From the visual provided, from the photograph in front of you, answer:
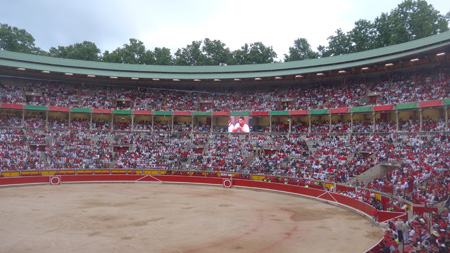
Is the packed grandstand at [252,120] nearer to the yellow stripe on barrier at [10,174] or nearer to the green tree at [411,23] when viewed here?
the yellow stripe on barrier at [10,174]

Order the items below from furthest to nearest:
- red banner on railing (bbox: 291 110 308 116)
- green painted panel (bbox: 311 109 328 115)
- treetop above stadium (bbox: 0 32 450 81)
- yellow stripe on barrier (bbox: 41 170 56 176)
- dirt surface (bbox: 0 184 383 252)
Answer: red banner on railing (bbox: 291 110 308 116) → green painted panel (bbox: 311 109 328 115) → treetop above stadium (bbox: 0 32 450 81) → yellow stripe on barrier (bbox: 41 170 56 176) → dirt surface (bbox: 0 184 383 252)

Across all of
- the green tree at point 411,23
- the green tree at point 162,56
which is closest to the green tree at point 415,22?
the green tree at point 411,23

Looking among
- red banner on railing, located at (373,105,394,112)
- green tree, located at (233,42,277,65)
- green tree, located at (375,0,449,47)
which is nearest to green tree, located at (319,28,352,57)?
green tree, located at (375,0,449,47)

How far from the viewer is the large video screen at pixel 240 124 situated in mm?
50688

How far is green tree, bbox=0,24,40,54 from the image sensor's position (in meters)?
83.6

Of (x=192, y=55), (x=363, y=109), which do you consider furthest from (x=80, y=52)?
(x=363, y=109)

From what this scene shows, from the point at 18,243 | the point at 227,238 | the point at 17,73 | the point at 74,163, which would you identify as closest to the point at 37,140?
the point at 74,163

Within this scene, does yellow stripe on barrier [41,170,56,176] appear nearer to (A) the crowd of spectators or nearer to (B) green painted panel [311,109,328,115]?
(A) the crowd of spectators

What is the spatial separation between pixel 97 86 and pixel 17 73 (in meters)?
12.6

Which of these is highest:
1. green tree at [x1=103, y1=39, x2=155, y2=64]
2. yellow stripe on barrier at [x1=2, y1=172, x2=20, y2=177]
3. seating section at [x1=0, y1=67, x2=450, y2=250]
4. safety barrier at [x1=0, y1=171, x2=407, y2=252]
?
green tree at [x1=103, y1=39, x2=155, y2=64]

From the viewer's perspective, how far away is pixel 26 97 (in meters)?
53.4

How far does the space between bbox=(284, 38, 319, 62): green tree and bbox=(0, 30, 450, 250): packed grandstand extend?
34.6m

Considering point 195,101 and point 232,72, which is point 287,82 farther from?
point 195,101

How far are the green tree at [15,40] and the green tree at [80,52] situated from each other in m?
5.57
